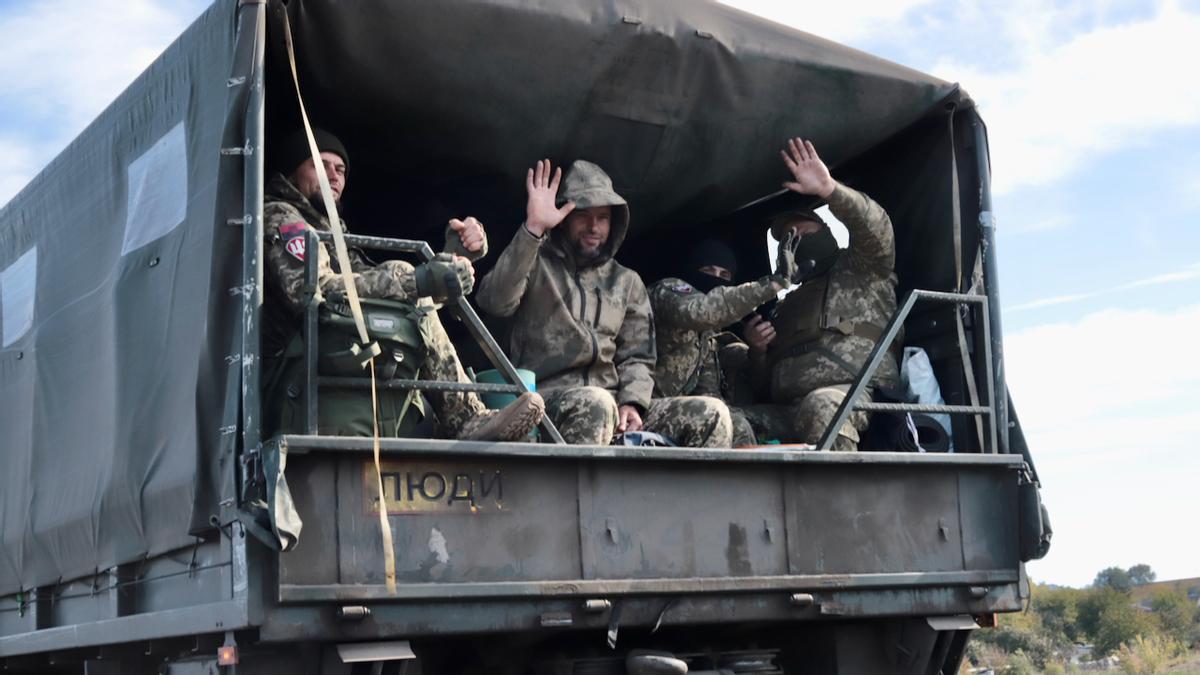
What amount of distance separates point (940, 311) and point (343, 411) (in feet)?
9.10

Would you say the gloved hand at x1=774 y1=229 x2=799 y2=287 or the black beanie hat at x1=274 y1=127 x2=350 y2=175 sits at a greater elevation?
the black beanie hat at x1=274 y1=127 x2=350 y2=175

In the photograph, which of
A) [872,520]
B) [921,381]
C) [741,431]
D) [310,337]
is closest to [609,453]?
[310,337]

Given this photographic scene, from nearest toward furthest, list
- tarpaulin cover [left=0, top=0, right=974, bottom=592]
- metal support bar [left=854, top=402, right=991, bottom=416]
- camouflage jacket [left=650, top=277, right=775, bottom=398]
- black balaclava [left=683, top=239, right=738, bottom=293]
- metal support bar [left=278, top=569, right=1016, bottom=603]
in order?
metal support bar [left=278, top=569, right=1016, bottom=603], tarpaulin cover [left=0, top=0, right=974, bottom=592], metal support bar [left=854, top=402, right=991, bottom=416], camouflage jacket [left=650, top=277, right=775, bottom=398], black balaclava [left=683, top=239, right=738, bottom=293]

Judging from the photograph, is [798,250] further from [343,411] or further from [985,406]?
[343,411]

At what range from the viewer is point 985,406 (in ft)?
19.0

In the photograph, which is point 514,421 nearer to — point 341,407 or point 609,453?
point 609,453

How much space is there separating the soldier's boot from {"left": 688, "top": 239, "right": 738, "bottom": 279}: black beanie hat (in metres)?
2.35

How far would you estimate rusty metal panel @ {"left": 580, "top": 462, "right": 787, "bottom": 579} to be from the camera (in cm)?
470

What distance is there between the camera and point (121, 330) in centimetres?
544

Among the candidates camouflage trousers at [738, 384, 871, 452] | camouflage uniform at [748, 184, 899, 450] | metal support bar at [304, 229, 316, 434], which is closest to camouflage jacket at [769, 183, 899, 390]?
camouflage uniform at [748, 184, 899, 450]

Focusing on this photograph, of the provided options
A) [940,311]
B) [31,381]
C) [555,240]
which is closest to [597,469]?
[555,240]

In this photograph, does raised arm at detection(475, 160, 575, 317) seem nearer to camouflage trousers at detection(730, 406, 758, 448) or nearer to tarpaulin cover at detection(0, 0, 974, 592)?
tarpaulin cover at detection(0, 0, 974, 592)

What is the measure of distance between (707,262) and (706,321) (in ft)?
2.09

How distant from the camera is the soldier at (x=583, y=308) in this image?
5629 mm
